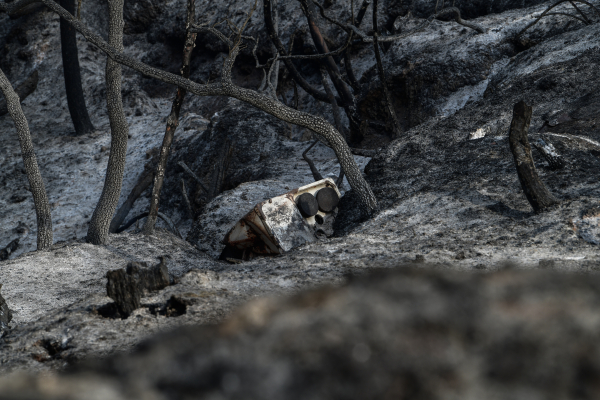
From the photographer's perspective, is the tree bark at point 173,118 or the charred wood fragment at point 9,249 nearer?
the tree bark at point 173,118

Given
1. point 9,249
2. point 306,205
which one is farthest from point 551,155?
point 9,249

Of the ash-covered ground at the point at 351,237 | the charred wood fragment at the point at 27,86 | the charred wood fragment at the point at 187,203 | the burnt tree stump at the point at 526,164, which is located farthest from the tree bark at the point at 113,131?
the charred wood fragment at the point at 27,86

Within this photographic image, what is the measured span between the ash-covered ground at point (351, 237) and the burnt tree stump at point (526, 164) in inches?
5.2

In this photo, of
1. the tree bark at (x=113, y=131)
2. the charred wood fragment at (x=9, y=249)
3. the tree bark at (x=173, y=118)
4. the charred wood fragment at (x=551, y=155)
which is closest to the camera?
the charred wood fragment at (x=551, y=155)

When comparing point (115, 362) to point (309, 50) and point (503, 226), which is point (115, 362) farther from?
point (309, 50)

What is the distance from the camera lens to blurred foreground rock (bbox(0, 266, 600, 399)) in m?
0.61

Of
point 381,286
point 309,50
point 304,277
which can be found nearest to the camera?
point 381,286

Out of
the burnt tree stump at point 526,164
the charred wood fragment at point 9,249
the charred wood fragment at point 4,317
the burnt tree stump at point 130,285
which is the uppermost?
the burnt tree stump at point 526,164

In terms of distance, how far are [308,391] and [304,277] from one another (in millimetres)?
2521

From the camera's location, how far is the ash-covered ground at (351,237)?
0.63 meters

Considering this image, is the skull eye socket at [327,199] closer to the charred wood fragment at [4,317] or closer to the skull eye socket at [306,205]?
the skull eye socket at [306,205]

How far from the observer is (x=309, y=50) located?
477 inches

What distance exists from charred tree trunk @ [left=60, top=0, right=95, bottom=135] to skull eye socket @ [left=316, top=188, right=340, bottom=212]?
817cm

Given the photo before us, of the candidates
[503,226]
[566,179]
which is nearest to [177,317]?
[503,226]
